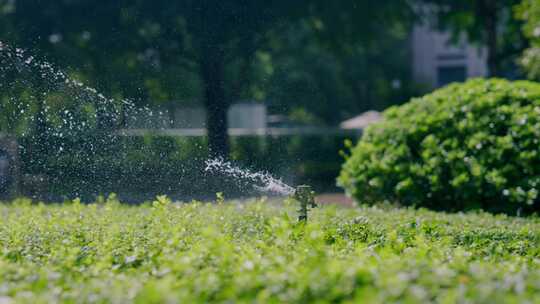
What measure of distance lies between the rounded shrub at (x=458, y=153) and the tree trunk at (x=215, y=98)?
13.7ft

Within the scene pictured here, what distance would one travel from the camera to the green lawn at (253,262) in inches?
125

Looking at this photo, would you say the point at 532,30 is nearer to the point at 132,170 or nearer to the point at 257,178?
the point at 257,178

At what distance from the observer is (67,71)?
16.3 metres

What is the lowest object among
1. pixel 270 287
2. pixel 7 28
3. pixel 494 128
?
pixel 270 287

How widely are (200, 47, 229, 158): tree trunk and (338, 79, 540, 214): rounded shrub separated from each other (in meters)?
4.16

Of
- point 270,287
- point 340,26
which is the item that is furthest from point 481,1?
point 270,287

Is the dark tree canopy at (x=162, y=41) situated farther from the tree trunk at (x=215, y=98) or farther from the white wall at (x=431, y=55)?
the white wall at (x=431, y=55)

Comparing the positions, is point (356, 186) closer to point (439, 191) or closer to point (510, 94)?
point (439, 191)

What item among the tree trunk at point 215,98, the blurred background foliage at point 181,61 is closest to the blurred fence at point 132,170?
the blurred background foliage at point 181,61

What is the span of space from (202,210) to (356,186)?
3.45 m

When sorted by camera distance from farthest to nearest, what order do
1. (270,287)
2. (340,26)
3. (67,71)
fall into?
(340,26), (67,71), (270,287)

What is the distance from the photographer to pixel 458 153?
30.3ft

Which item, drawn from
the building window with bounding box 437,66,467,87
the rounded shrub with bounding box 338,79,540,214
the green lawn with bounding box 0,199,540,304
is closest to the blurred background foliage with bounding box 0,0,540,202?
the rounded shrub with bounding box 338,79,540,214

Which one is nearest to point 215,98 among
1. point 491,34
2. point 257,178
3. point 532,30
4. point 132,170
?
point 132,170
